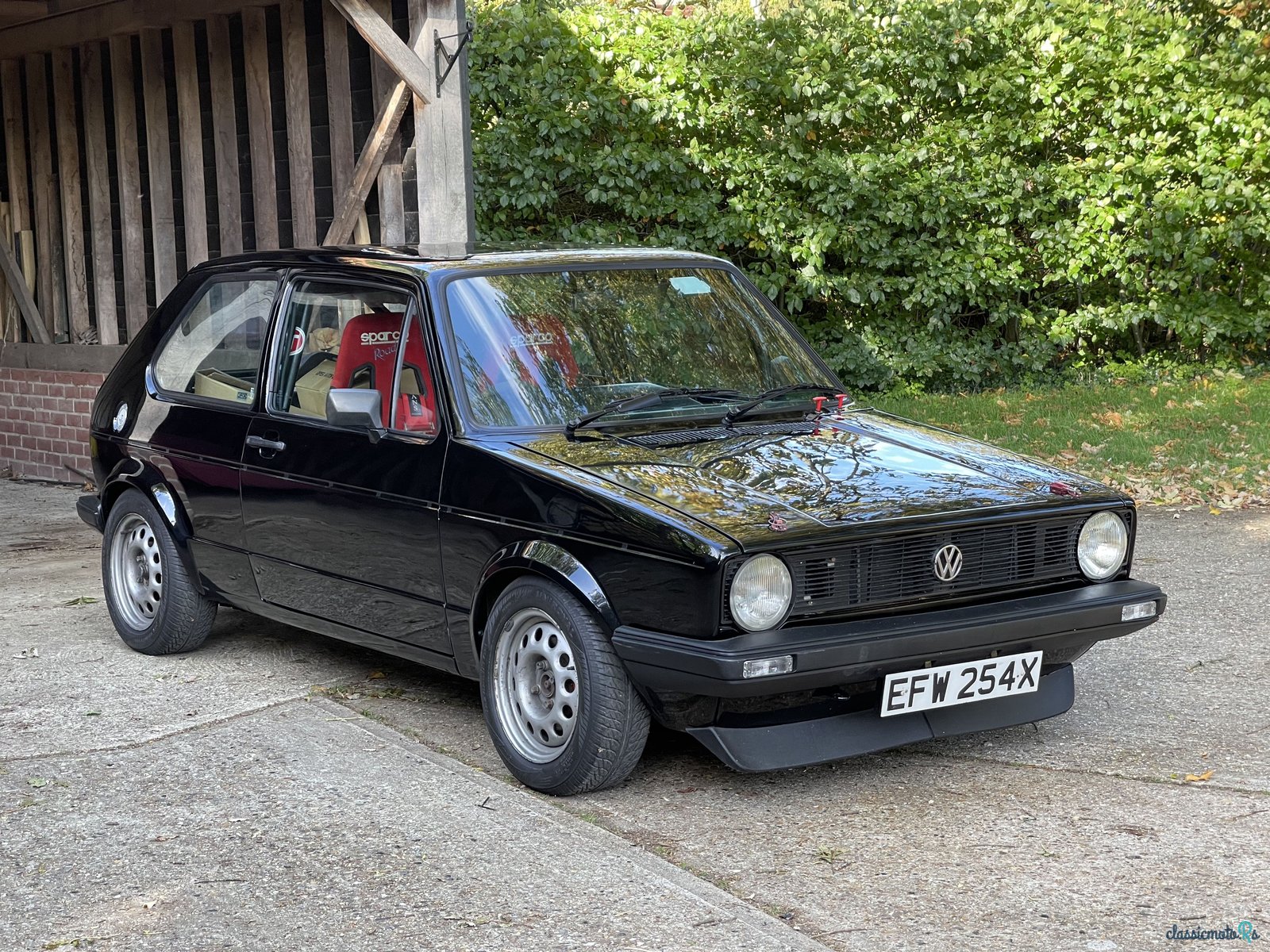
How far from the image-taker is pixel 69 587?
809 centimetres

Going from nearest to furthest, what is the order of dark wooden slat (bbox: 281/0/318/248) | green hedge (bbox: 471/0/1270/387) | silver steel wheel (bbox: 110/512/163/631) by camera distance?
silver steel wheel (bbox: 110/512/163/631)
dark wooden slat (bbox: 281/0/318/248)
green hedge (bbox: 471/0/1270/387)

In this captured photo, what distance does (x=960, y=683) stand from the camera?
14.9 ft

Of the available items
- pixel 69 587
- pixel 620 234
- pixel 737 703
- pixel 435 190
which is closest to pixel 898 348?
pixel 620 234

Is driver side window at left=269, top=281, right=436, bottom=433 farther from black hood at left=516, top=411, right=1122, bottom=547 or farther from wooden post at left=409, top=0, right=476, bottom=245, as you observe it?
wooden post at left=409, top=0, right=476, bottom=245

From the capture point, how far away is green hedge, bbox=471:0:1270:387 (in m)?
13.4

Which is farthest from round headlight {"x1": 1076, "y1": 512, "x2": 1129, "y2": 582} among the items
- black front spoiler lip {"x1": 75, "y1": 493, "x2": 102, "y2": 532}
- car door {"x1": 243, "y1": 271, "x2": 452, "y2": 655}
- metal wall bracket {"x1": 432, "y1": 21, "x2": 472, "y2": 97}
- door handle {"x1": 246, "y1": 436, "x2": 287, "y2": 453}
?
metal wall bracket {"x1": 432, "y1": 21, "x2": 472, "y2": 97}

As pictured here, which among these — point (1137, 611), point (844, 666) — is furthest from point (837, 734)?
point (1137, 611)

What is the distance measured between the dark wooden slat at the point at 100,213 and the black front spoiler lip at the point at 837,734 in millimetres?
9286

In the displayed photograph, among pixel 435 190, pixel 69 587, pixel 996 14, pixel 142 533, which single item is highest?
pixel 996 14

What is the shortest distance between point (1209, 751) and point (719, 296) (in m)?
2.34

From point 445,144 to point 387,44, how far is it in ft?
2.22

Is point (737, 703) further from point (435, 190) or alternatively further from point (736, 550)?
point (435, 190)

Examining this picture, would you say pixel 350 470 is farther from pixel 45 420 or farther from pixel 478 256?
pixel 45 420

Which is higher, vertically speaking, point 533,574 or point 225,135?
point 225,135
